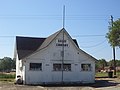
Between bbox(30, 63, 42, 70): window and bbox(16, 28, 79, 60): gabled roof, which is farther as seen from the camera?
bbox(16, 28, 79, 60): gabled roof

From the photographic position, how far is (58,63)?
134 ft

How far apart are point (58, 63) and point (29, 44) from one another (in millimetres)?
7326

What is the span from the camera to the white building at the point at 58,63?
39344 mm

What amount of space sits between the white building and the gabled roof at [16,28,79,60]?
39 centimetres

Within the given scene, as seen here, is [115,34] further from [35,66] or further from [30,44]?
[35,66]

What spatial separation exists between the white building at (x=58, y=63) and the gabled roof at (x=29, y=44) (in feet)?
1.29

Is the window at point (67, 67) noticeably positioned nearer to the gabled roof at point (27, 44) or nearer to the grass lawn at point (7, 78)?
the gabled roof at point (27, 44)

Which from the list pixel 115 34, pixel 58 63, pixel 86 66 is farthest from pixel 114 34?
pixel 58 63

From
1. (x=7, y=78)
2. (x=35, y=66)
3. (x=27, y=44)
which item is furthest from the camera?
(x=7, y=78)

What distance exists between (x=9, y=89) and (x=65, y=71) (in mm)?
12889

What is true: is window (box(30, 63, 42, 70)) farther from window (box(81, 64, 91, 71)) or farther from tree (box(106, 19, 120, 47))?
tree (box(106, 19, 120, 47))

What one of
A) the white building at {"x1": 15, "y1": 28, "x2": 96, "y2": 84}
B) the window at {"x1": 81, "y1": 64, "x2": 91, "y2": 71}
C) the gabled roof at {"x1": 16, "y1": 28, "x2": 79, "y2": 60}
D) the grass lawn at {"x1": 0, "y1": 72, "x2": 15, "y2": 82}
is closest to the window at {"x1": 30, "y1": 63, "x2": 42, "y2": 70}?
the white building at {"x1": 15, "y1": 28, "x2": 96, "y2": 84}

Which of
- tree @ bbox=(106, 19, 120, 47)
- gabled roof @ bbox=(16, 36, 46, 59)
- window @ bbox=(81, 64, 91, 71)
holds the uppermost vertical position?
tree @ bbox=(106, 19, 120, 47)

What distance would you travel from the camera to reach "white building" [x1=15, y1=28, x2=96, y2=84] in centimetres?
3934
